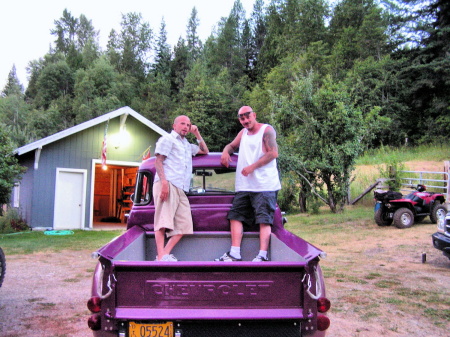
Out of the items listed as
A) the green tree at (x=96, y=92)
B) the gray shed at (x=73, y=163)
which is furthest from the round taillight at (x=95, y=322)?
the green tree at (x=96, y=92)

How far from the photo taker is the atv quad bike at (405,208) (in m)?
11.8

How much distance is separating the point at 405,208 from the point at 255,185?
923 centimetres

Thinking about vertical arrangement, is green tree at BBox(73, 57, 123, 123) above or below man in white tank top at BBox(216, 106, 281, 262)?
above

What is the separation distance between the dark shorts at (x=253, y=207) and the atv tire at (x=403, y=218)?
29.3 feet

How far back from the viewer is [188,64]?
62.6 m

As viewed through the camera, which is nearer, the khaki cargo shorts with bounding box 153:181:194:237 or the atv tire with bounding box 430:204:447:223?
the khaki cargo shorts with bounding box 153:181:194:237

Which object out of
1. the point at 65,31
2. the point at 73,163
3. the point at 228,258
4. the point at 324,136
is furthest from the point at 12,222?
the point at 65,31

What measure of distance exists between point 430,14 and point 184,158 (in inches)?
1368

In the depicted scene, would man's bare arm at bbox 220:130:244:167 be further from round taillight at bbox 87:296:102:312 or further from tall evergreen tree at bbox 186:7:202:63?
tall evergreen tree at bbox 186:7:202:63

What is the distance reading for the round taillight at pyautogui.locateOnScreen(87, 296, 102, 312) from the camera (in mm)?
2713

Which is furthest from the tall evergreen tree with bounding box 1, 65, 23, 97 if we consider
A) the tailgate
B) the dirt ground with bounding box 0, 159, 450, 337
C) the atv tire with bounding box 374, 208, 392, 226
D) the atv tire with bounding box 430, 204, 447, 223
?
the tailgate

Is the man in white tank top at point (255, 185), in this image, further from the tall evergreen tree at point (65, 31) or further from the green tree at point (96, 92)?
the tall evergreen tree at point (65, 31)

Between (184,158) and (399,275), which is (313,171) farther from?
(184,158)

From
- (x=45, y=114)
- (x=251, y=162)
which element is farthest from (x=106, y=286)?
(x=45, y=114)
